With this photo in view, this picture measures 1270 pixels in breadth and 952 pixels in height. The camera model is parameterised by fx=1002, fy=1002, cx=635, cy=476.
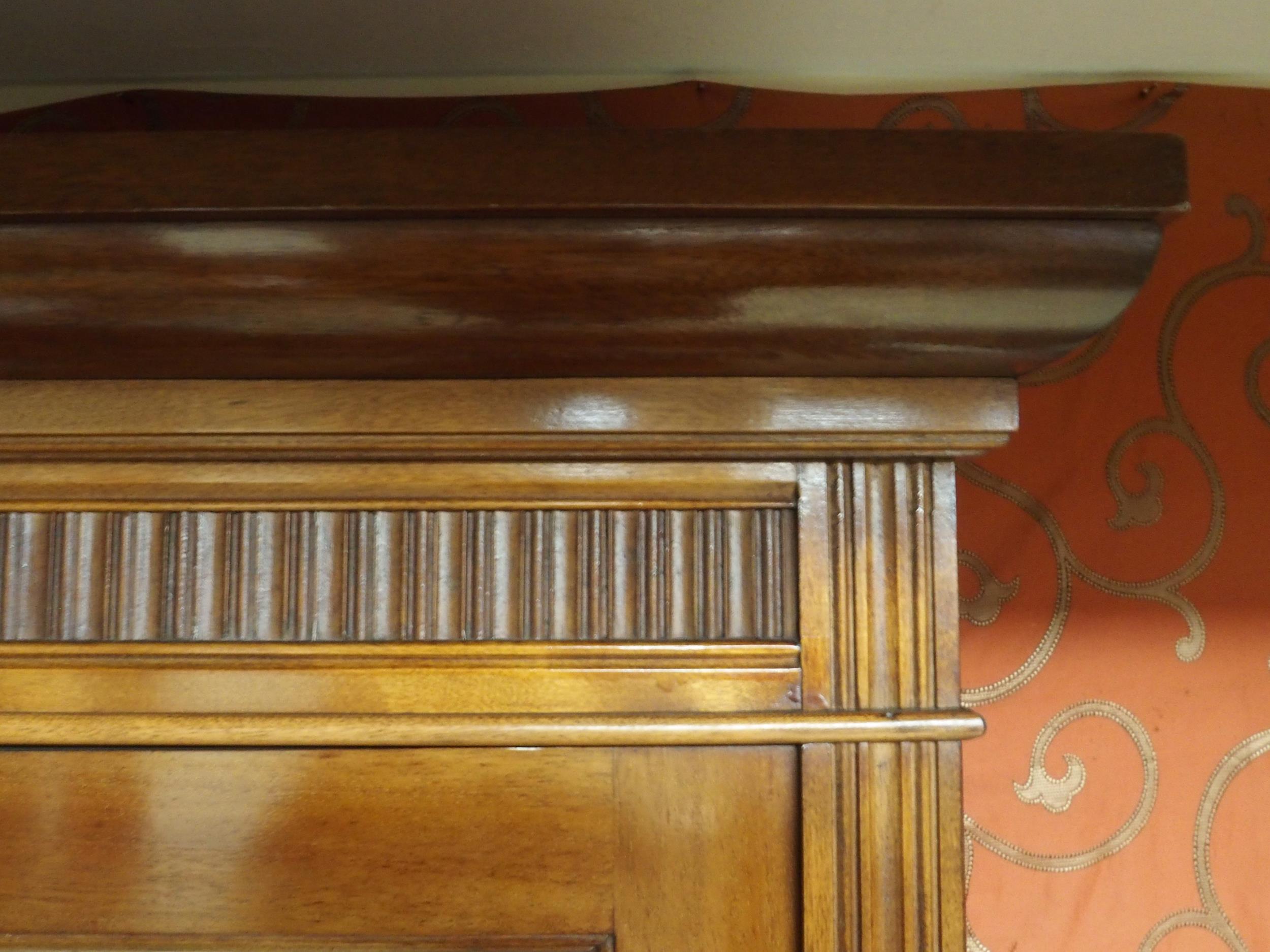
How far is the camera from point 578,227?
41cm

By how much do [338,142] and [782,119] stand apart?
0.41m

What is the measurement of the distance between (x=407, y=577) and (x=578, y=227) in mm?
194

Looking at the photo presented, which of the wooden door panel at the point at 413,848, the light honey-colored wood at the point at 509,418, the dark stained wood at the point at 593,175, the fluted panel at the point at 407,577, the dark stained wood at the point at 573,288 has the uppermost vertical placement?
the dark stained wood at the point at 593,175

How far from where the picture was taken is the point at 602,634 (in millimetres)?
489

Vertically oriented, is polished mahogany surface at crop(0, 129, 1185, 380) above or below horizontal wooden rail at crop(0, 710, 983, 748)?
above

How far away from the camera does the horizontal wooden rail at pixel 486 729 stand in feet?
1.56

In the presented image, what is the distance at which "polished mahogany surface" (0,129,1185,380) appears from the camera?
403 millimetres

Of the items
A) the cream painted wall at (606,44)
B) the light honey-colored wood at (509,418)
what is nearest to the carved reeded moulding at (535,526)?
the light honey-colored wood at (509,418)

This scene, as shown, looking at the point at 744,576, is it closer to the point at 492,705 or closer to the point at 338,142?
the point at 492,705

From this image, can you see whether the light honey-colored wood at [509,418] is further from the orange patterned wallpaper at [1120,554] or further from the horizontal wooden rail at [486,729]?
the orange patterned wallpaper at [1120,554]

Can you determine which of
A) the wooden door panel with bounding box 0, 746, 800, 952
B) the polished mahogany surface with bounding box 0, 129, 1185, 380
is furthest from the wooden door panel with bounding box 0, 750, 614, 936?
the polished mahogany surface with bounding box 0, 129, 1185, 380

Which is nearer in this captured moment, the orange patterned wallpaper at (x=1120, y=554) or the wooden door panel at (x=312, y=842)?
the wooden door panel at (x=312, y=842)

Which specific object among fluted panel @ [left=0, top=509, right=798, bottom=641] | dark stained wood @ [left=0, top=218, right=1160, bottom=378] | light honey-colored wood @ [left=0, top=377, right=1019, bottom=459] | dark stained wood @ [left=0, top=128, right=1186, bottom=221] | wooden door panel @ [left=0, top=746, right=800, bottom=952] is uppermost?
dark stained wood @ [left=0, top=128, right=1186, bottom=221]

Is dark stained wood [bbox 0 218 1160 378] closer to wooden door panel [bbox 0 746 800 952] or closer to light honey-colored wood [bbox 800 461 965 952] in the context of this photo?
light honey-colored wood [bbox 800 461 965 952]
